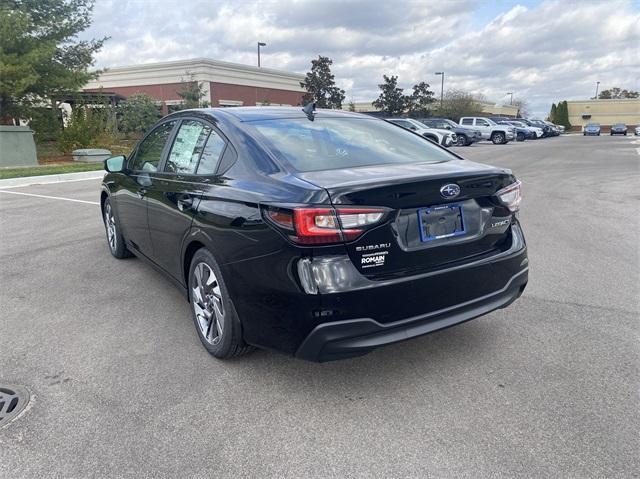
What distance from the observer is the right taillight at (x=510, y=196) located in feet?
10.1

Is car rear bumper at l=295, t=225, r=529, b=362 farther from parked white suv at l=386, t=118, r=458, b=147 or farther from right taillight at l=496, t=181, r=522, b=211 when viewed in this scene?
parked white suv at l=386, t=118, r=458, b=147

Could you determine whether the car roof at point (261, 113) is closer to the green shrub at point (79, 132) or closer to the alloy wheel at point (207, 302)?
the alloy wheel at point (207, 302)

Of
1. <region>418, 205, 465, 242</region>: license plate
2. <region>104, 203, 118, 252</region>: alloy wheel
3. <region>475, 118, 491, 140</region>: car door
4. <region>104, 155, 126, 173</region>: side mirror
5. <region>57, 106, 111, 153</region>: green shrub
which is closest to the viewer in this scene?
<region>418, 205, 465, 242</region>: license plate

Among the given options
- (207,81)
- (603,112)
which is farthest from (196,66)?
(603,112)

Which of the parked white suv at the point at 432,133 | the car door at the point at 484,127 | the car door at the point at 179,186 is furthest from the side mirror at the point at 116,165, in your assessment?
the car door at the point at 484,127

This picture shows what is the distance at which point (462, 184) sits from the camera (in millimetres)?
2830

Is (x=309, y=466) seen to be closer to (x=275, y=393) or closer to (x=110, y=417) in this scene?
(x=275, y=393)

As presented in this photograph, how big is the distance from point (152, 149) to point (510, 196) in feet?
10.2

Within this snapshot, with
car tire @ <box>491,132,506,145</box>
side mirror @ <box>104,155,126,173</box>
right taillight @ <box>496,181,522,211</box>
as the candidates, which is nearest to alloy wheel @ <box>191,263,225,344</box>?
right taillight @ <box>496,181,522,211</box>

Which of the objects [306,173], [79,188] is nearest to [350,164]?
[306,173]

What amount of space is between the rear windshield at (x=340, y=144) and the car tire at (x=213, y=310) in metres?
0.86

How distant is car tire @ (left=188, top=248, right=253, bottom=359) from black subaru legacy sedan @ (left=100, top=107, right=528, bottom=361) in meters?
0.01

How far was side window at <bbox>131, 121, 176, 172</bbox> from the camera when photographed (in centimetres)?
426

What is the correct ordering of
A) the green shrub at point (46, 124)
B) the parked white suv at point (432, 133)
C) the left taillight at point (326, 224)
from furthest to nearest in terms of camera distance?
the parked white suv at point (432, 133), the green shrub at point (46, 124), the left taillight at point (326, 224)
